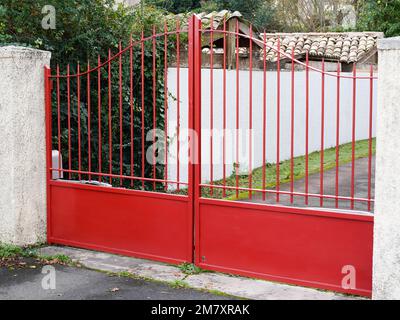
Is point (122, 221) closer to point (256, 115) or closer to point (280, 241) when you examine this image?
point (280, 241)

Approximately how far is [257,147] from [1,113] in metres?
6.75

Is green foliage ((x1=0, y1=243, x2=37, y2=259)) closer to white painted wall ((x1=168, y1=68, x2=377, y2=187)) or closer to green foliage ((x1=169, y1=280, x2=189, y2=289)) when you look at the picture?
green foliage ((x1=169, y1=280, x2=189, y2=289))

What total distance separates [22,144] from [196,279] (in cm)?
268

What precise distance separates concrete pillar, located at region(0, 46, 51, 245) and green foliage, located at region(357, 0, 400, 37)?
13.8 metres

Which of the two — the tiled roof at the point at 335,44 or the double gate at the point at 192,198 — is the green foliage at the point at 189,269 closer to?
the double gate at the point at 192,198

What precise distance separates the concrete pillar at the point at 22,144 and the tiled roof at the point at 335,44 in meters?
11.6

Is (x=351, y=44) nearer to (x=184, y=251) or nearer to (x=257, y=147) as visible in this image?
(x=257, y=147)

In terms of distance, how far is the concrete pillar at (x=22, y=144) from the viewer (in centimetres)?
721

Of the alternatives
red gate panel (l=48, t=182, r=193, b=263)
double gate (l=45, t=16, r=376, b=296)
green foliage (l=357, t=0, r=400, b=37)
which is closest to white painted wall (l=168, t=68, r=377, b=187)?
double gate (l=45, t=16, r=376, b=296)

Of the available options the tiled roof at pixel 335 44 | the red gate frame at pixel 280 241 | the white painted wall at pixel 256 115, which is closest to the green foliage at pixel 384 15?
the tiled roof at pixel 335 44

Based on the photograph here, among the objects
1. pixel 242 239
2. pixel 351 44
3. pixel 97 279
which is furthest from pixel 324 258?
pixel 351 44

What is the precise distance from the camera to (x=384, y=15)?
19641 millimetres

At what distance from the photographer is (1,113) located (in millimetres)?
7285

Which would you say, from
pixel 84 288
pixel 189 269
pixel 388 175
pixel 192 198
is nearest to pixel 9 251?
pixel 84 288
